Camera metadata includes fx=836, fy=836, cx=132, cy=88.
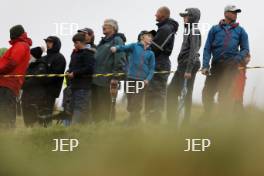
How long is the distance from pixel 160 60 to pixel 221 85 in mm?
1147

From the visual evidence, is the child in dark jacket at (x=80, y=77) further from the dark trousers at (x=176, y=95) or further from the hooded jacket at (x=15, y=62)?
the dark trousers at (x=176, y=95)

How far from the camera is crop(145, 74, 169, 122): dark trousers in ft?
46.8

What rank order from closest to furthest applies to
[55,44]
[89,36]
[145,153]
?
[145,153] < [55,44] < [89,36]

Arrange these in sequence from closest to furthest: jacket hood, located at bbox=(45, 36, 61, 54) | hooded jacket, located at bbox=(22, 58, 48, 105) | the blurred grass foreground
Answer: the blurred grass foreground < hooded jacket, located at bbox=(22, 58, 48, 105) < jacket hood, located at bbox=(45, 36, 61, 54)

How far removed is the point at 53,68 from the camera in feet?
48.1

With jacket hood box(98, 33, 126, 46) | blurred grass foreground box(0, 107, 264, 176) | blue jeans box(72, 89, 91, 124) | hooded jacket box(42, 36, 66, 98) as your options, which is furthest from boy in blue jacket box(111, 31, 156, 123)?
blurred grass foreground box(0, 107, 264, 176)

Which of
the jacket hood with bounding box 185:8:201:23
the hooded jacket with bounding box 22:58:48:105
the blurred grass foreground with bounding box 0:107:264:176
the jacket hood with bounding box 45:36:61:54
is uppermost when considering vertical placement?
the jacket hood with bounding box 185:8:201:23

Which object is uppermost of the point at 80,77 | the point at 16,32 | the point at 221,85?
the point at 16,32

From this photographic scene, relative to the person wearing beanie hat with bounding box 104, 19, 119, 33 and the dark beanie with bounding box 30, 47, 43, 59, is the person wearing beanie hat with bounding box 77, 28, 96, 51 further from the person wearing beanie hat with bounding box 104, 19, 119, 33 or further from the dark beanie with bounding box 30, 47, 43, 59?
the dark beanie with bounding box 30, 47, 43, 59

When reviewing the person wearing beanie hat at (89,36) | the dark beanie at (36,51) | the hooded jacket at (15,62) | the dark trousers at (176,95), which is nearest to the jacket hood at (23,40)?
the hooded jacket at (15,62)

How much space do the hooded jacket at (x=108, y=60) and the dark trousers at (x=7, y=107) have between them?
1.44m

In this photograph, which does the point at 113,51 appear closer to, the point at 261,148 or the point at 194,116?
the point at 194,116

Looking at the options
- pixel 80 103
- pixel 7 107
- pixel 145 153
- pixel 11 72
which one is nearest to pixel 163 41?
pixel 80 103

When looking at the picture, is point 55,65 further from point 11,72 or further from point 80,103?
point 80,103
